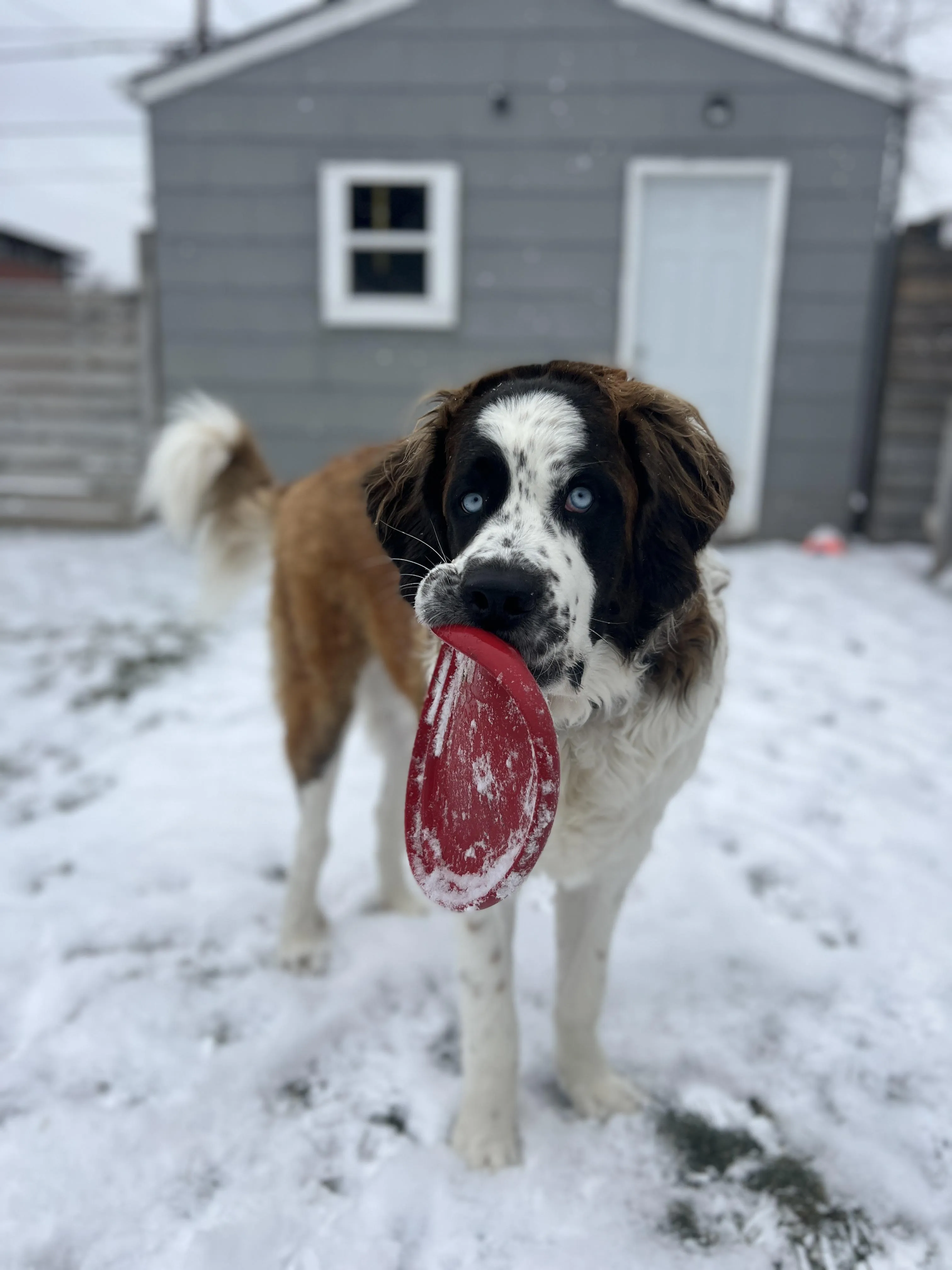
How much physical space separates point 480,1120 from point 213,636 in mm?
3970

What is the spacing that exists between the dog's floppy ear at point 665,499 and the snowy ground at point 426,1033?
1178mm

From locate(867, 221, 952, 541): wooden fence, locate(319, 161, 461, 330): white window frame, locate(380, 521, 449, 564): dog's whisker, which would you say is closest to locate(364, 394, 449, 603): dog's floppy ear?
locate(380, 521, 449, 564): dog's whisker

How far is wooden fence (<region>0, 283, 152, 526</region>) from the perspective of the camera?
7691 millimetres

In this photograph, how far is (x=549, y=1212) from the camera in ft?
5.87

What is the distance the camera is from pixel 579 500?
1563mm

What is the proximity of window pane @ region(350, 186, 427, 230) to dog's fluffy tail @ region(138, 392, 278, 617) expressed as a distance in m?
5.24

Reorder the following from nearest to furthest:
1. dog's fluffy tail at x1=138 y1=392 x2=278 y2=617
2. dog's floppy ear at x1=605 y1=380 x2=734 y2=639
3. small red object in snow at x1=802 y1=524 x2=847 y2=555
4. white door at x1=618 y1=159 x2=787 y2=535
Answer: dog's floppy ear at x1=605 y1=380 x2=734 y2=639 < dog's fluffy tail at x1=138 y1=392 x2=278 y2=617 < white door at x1=618 y1=159 x2=787 y2=535 < small red object in snow at x1=802 y1=524 x2=847 y2=555

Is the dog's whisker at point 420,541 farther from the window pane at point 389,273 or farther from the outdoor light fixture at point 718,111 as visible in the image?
the outdoor light fixture at point 718,111

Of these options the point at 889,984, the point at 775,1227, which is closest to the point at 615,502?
the point at 775,1227

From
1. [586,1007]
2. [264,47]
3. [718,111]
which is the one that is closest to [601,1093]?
[586,1007]

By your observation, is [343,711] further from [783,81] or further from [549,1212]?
[783,81]

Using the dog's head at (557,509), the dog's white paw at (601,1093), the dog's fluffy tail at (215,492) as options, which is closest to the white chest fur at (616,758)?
the dog's head at (557,509)

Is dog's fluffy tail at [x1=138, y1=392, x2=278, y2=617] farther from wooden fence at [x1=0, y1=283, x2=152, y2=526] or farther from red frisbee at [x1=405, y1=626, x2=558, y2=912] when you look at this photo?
wooden fence at [x1=0, y1=283, x2=152, y2=526]

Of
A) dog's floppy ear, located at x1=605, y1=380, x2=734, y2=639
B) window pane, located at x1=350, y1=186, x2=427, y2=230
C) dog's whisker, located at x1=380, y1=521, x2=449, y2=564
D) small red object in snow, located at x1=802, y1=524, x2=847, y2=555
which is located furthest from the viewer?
window pane, located at x1=350, y1=186, x2=427, y2=230
